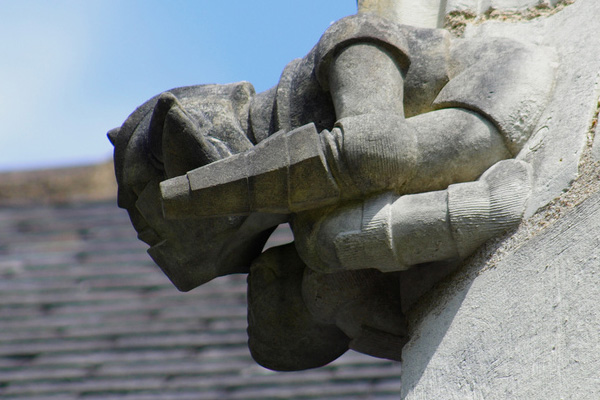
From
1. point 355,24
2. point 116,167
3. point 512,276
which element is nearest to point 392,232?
point 512,276

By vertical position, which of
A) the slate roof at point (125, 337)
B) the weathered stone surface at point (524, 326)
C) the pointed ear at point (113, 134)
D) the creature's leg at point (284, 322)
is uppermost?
the pointed ear at point (113, 134)

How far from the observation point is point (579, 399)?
1.64 meters

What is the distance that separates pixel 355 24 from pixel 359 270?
1.50 ft

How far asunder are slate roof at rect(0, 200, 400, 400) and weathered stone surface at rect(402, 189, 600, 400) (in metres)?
2.65

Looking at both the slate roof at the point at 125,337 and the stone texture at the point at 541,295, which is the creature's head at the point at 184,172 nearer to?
the stone texture at the point at 541,295

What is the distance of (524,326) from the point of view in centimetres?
179

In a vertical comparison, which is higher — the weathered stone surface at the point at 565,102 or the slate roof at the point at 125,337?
the weathered stone surface at the point at 565,102

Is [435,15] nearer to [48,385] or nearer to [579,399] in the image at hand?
[579,399]

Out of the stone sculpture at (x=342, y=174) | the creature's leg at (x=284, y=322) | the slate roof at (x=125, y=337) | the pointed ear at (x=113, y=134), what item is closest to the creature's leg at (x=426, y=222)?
the stone sculpture at (x=342, y=174)

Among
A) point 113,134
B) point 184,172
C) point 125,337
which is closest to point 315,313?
point 184,172

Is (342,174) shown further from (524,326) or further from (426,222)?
(524,326)

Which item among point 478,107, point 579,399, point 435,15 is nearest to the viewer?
point 579,399

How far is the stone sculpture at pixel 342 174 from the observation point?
6.38 ft

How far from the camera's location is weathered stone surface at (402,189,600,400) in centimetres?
170
